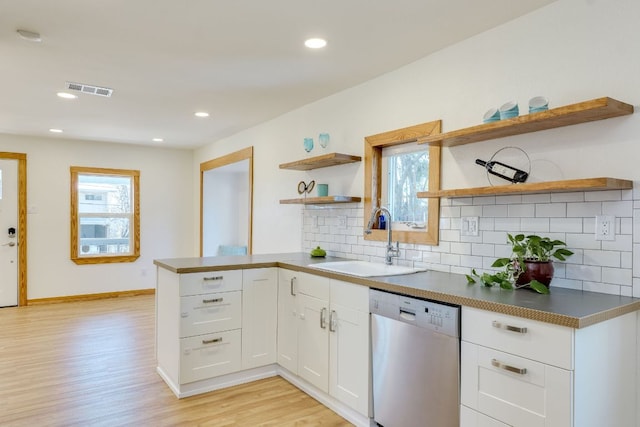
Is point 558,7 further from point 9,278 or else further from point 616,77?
point 9,278

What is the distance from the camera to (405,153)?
3145mm

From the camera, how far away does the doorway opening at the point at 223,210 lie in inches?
263

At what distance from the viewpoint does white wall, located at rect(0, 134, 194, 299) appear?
5914mm

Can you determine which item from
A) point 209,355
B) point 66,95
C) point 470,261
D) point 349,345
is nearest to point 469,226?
point 470,261

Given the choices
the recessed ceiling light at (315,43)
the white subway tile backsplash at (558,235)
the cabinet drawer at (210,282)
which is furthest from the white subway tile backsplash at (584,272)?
the cabinet drawer at (210,282)

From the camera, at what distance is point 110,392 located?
2953 millimetres

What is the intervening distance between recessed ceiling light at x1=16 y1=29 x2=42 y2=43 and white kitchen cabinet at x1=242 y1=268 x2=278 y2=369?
6.45ft

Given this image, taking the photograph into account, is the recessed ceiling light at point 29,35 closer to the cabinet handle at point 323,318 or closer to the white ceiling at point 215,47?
the white ceiling at point 215,47

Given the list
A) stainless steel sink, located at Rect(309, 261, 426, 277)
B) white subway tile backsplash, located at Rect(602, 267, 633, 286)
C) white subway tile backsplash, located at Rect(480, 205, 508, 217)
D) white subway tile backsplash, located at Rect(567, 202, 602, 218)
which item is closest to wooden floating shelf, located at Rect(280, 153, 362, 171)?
stainless steel sink, located at Rect(309, 261, 426, 277)

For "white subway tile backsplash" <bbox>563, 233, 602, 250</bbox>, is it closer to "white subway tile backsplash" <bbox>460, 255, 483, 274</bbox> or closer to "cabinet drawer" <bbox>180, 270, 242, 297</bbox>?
"white subway tile backsplash" <bbox>460, 255, 483, 274</bbox>

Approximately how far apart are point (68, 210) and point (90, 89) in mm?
3120

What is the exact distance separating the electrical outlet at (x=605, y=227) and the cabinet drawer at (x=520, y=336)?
0.69 metres

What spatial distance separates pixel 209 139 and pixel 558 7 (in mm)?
4784

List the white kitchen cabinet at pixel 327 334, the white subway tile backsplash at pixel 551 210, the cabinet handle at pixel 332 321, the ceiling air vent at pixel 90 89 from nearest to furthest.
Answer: the white subway tile backsplash at pixel 551 210 < the white kitchen cabinet at pixel 327 334 < the cabinet handle at pixel 332 321 < the ceiling air vent at pixel 90 89
